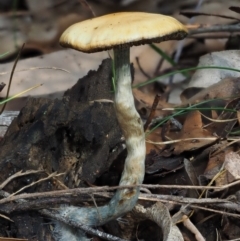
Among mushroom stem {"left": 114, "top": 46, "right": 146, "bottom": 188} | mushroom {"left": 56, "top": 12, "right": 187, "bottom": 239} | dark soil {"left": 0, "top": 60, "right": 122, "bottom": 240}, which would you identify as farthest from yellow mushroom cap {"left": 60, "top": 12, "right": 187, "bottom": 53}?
dark soil {"left": 0, "top": 60, "right": 122, "bottom": 240}

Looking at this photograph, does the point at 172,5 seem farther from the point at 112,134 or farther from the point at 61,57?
the point at 112,134

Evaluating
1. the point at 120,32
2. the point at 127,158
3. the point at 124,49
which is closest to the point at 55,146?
the point at 127,158

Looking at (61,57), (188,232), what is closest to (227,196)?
(188,232)

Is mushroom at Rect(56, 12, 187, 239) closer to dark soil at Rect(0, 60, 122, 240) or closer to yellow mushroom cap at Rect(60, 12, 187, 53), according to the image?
yellow mushroom cap at Rect(60, 12, 187, 53)

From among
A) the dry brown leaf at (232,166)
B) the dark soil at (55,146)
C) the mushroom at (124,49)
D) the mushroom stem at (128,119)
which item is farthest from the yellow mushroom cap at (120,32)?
the dry brown leaf at (232,166)

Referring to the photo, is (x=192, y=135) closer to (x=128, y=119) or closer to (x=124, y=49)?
(x=128, y=119)

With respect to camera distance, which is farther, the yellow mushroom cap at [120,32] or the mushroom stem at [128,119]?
the mushroom stem at [128,119]

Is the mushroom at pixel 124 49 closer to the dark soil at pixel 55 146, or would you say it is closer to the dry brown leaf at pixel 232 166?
the dark soil at pixel 55 146
